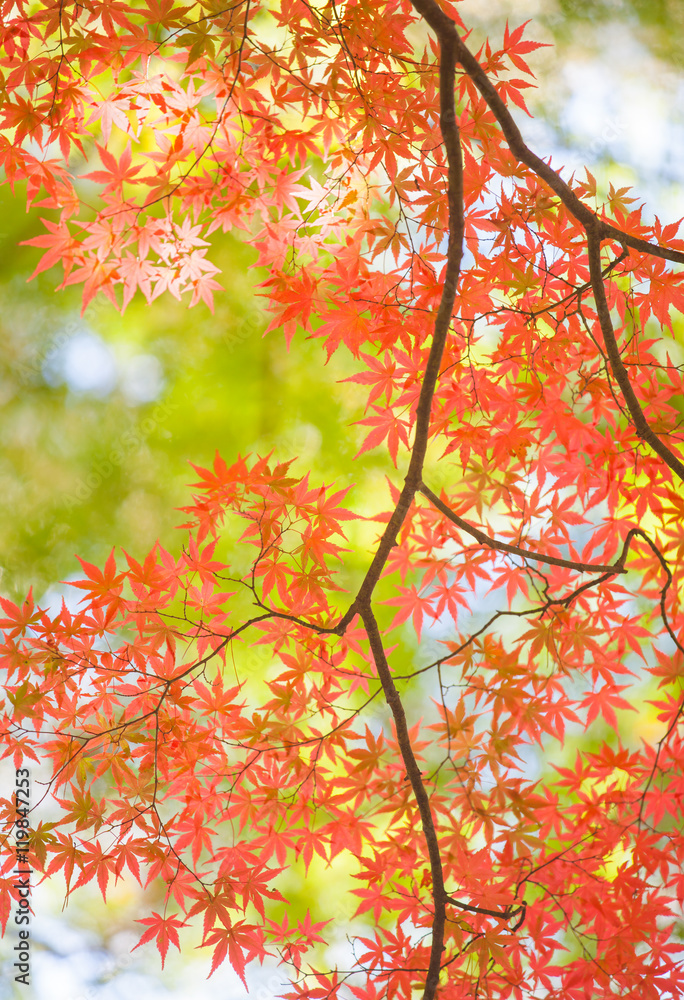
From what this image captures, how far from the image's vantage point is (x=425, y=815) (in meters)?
1.38

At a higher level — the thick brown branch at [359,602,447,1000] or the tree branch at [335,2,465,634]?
the tree branch at [335,2,465,634]

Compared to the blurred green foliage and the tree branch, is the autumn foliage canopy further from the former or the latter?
the blurred green foliage

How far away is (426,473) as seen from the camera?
3.08m

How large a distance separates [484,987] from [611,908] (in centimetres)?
44

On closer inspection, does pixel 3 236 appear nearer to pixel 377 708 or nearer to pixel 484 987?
pixel 377 708

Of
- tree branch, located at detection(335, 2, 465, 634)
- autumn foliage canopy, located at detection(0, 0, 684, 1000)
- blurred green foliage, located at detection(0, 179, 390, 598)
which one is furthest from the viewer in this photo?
blurred green foliage, located at detection(0, 179, 390, 598)

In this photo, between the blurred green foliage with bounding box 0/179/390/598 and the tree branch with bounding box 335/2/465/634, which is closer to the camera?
the tree branch with bounding box 335/2/465/634

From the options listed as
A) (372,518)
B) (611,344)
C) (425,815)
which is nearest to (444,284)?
(611,344)

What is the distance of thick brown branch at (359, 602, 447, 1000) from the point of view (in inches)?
52.6

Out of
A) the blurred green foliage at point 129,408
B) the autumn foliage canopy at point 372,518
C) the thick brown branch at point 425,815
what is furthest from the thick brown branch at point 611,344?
the blurred green foliage at point 129,408

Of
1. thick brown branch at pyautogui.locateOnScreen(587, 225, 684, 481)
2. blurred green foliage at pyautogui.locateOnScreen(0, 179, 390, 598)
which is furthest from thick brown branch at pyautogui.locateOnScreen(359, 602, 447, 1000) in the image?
blurred green foliage at pyautogui.locateOnScreen(0, 179, 390, 598)

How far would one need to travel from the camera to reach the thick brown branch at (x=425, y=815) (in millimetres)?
1335

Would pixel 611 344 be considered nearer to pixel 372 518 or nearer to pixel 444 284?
pixel 444 284

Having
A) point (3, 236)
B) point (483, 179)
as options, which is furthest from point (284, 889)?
point (3, 236)
